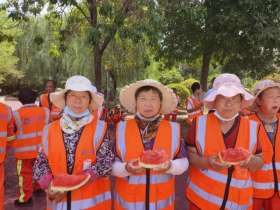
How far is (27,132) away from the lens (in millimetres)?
4277

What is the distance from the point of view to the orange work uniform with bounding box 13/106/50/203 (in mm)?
4219

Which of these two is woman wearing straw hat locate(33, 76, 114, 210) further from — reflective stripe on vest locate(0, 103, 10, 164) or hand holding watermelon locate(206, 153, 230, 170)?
reflective stripe on vest locate(0, 103, 10, 164)

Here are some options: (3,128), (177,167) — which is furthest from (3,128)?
(177,167)

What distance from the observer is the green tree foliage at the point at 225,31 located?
846 centimetres

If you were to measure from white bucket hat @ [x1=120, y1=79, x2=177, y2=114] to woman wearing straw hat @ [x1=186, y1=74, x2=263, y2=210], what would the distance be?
360mm

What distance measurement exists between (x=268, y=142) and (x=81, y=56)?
1805 cm

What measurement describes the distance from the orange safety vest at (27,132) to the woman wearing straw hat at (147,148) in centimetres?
260

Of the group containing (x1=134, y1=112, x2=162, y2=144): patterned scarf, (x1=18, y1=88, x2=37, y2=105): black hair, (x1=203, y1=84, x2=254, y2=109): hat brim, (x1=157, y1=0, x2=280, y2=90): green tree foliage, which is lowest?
(x1=134, y1=112, x2=162, y2=144): patterned scarf

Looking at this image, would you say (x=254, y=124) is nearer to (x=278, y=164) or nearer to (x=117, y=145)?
(x=278, y=164)

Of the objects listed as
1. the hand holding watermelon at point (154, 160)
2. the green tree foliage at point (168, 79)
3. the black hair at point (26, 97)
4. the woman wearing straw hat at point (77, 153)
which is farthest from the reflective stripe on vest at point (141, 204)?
the green tree foliage at point (168, 79)

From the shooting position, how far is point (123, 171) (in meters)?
2.20

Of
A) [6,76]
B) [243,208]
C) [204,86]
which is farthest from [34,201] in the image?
[6,76]

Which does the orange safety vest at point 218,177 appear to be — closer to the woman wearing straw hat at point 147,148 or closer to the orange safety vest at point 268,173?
the woman wearing straw hat at point 147,148

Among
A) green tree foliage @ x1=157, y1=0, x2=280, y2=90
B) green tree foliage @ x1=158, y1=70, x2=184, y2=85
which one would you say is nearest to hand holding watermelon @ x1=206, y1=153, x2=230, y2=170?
green tree foliage @ x1=157, y1=0, x2=280, y2=90
